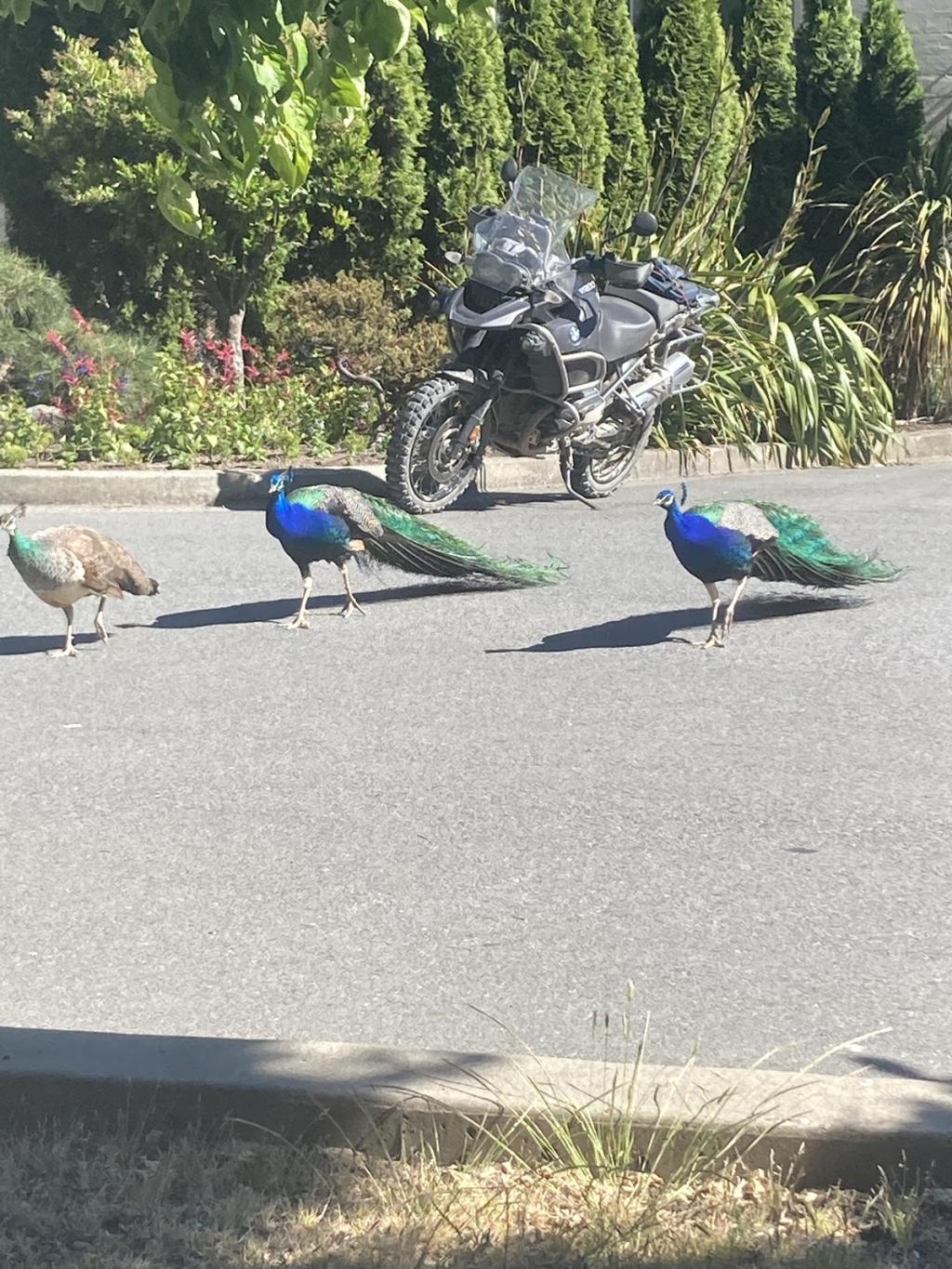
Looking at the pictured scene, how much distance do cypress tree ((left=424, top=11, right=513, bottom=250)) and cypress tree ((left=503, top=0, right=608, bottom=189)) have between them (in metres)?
0.28

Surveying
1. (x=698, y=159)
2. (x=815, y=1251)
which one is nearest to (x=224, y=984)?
(x=815, y=1251)

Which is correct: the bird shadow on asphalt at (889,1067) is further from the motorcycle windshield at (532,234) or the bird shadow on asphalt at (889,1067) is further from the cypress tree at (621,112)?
the cypress tree at (621,112)

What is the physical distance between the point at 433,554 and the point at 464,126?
6846 millimetres

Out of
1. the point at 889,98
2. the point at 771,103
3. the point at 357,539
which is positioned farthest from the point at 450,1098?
the point at 889,98

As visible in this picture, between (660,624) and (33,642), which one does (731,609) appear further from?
(33,642)

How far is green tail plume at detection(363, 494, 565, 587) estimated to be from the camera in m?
8.32

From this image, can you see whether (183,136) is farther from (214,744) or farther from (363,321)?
(363,321)

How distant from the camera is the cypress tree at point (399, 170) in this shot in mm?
13805

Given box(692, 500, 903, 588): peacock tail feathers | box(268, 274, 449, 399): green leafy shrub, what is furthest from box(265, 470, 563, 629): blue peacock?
box(268, 274, 449, 399): green leafy shrub

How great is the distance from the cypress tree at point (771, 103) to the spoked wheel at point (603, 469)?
6.19 meters

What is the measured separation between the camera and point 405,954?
4477mm

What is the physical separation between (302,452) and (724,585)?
440 centimetres

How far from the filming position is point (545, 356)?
10547mm

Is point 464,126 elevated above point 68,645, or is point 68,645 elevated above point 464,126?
point 464,126
